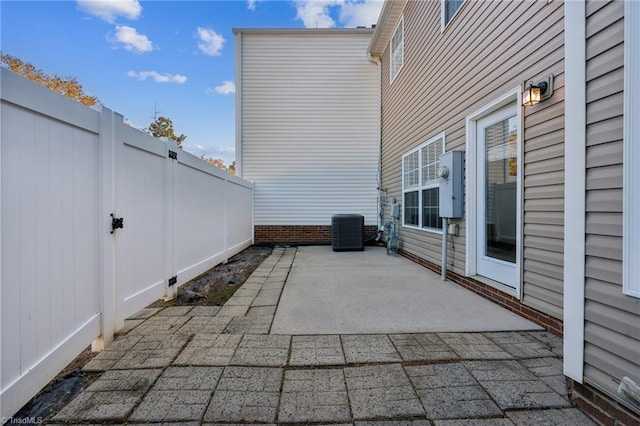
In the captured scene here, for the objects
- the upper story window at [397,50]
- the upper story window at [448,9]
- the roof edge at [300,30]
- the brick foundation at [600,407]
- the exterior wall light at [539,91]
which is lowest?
the brick foundation at [600,407]

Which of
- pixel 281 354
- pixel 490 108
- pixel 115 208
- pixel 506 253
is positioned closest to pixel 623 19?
pixel 490 108

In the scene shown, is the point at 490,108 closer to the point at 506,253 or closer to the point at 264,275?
the point at 506,253

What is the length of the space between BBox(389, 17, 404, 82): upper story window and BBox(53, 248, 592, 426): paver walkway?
627 centimetres

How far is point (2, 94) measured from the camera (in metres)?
1.40

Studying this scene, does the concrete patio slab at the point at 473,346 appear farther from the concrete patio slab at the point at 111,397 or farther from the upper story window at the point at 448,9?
the upper story window at the point at 448,9

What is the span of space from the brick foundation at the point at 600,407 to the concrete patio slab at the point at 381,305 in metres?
0.97

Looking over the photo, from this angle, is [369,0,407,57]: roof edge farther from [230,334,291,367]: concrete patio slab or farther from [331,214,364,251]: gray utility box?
[230,334,291,367]: concrete patio slab

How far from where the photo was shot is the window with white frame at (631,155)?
1.39 meters

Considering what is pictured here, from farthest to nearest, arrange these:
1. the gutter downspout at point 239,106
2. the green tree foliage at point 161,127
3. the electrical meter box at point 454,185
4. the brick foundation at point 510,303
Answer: the green tree foliage at point 161,127, the gutter downspout at point 239,106, the electrical meter box at point 454,185, the brick foundation at point 510,303

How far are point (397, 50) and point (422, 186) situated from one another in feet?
12.2

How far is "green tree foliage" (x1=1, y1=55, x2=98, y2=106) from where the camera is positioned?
12.7 metres

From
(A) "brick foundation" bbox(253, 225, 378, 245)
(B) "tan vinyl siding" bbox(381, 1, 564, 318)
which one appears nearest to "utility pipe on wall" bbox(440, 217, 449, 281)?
(B) "tan vinyl siding" bbox(381, 1, 564, 318)

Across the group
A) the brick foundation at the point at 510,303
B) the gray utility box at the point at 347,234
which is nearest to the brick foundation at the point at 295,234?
the gray utility box at the point at 347,234

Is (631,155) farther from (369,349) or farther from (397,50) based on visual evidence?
(397,50)
